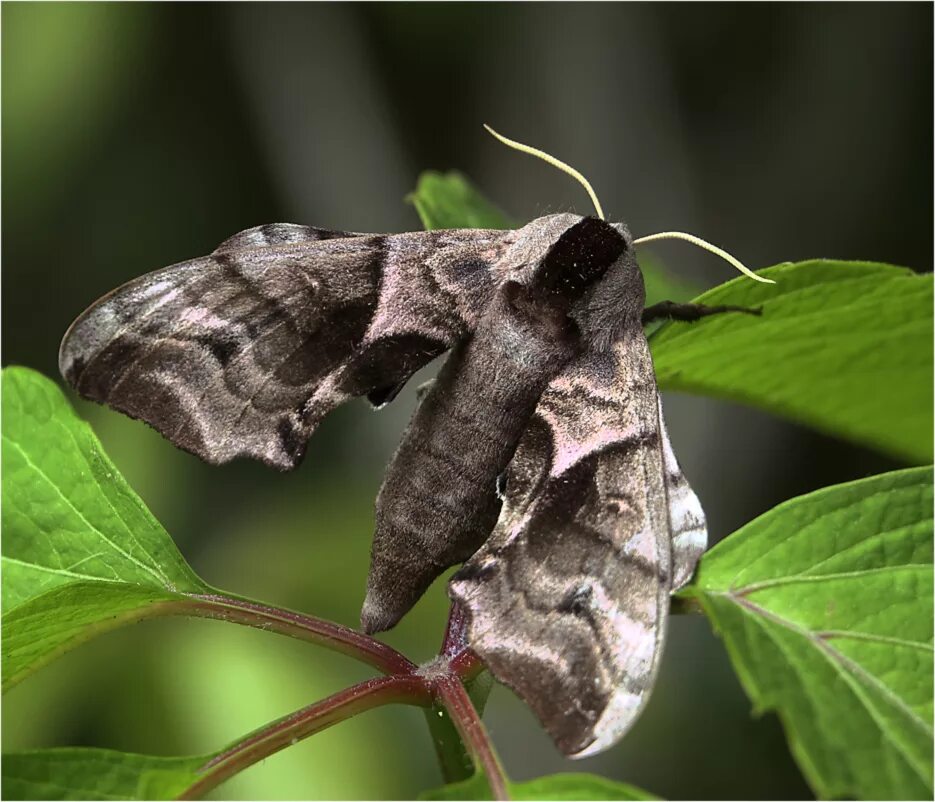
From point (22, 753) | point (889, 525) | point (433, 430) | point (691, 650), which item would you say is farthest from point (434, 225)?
point (691, 650)

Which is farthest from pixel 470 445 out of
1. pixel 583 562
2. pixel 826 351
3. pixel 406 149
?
pixel 406 149

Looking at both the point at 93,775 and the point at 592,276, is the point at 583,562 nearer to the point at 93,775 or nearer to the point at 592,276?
the point at 592,276

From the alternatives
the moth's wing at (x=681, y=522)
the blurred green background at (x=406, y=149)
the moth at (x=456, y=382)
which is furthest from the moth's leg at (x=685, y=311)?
the blurred green background at (x=406, y=149)

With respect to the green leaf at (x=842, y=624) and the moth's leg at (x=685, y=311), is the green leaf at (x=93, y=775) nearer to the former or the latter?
the green leaf at (x=842, y=624)

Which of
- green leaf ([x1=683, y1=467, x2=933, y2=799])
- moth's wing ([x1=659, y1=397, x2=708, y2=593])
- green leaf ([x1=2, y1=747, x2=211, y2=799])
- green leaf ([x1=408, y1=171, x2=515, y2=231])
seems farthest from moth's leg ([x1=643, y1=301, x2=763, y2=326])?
green leaf ([x1=2, y1=747, x2=211, y2=799])

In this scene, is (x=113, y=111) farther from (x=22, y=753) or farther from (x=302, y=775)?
(x=22, y=753)

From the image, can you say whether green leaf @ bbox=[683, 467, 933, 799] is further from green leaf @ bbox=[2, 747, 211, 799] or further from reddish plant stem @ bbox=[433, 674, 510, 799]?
green leaf @ bbox=[2, 747, 211, 799]

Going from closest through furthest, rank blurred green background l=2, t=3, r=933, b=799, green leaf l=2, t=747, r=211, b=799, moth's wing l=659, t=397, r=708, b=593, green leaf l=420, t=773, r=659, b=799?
1. green leaf l=420, t=773, r=659, b=799
2. green leaf l=2, t=747, r=211, b=799
3. moth's wing l=659, t=397, r=708, b=593
4. blurred green background l=2, t=3, r=933, b=799
